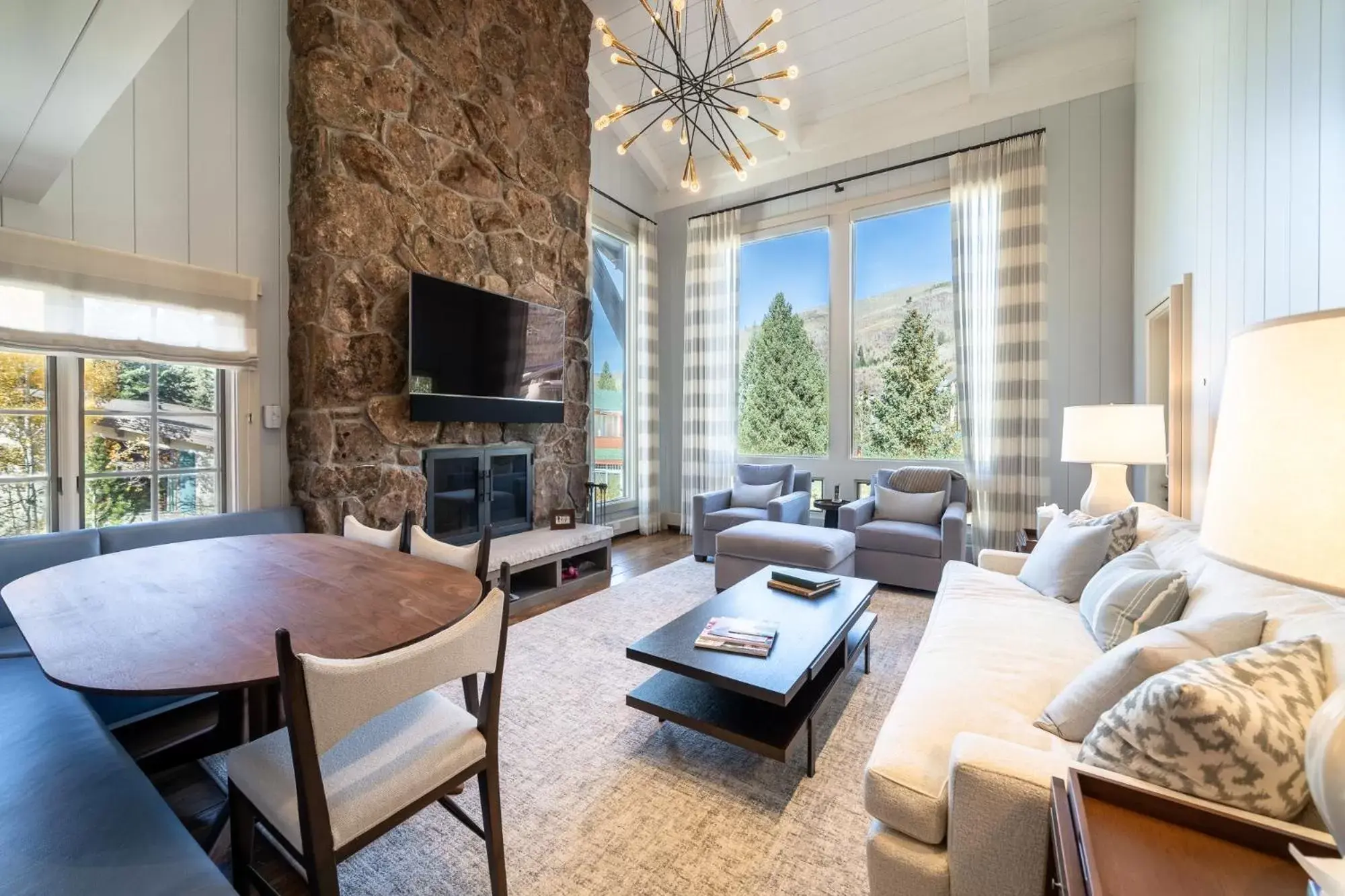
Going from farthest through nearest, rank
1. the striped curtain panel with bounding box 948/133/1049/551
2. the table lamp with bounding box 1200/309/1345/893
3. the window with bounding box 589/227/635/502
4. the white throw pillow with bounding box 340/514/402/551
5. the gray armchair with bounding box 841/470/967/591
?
the window with bounding box 589/227/635/502
the striped curtain panel with bounding box 948/133/1049/551
the gray armchair with bounding box 841/470/967/591
the white throw pillow with bounding box 340/514/402/551
the table lamp with bounding box 1200/309/1345/893

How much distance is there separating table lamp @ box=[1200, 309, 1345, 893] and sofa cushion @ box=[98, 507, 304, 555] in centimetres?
303

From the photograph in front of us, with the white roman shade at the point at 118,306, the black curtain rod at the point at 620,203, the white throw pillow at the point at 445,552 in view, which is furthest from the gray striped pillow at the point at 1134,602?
the black curtain rod at the point at 620,203

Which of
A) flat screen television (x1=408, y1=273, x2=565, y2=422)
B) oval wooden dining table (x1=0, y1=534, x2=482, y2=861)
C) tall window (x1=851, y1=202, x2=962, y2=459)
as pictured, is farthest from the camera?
tall window (x1=851, y1=202, x2=962, y2=459)

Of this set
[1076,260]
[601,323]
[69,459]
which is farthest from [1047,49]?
[69,459]

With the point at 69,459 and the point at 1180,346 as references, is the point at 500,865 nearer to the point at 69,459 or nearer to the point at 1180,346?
the point at 69,459

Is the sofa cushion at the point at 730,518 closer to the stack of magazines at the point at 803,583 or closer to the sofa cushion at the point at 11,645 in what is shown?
the stack of magazines at the point at 803,583

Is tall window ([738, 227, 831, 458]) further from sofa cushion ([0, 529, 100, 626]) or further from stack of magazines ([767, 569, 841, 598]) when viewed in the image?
sofa cushion ([0, 529, 100, 626])

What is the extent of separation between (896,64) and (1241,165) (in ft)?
9.91

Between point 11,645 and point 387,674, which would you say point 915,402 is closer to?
point 387,674

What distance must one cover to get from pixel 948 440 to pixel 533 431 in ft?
11.1

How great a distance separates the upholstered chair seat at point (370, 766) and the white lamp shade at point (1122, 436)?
2982mm

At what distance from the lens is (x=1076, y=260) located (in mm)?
3967

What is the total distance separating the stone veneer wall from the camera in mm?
2910

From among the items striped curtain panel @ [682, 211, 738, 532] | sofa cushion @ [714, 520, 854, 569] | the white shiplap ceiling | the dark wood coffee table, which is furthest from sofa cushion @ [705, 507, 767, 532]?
the white shiplap ceiling
